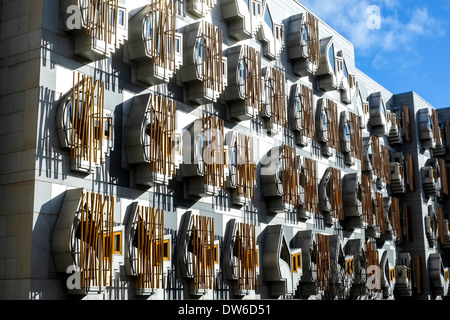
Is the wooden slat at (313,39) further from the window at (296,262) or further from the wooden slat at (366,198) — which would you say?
the window at (296,262)

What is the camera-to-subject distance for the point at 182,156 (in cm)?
2661

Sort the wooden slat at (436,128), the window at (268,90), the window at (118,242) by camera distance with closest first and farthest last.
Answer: the window at (118,242), the window at (268,90), the wooden slat at (436,128)

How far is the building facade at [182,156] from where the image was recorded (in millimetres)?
20906

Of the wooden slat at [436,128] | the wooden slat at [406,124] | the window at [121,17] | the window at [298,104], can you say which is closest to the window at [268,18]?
the window at [298,104]

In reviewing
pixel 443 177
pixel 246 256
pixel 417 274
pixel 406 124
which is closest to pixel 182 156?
pixel 246 256

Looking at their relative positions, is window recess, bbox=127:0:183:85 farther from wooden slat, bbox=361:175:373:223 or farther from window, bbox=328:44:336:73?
wooden slat, bbox=361:175:373:223

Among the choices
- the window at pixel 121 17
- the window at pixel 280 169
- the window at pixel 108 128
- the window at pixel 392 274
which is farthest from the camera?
the window at pixel 392 274

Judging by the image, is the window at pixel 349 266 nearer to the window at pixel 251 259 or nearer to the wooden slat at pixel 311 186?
the wooden slat at pixel 311 186

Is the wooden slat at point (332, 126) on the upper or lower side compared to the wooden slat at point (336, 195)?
upper

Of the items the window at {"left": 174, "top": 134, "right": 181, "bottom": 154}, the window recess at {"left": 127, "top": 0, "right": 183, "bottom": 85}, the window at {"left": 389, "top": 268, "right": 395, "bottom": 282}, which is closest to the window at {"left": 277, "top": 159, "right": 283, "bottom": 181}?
the window at {"left": 174, "top": 134, "right": 181, "bottom": 154}

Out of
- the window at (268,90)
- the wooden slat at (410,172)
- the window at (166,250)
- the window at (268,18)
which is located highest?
the window at (268,18)

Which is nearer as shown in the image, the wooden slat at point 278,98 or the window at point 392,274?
the wooden slat at point 278,98

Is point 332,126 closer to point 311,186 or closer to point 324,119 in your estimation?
point 324,119
